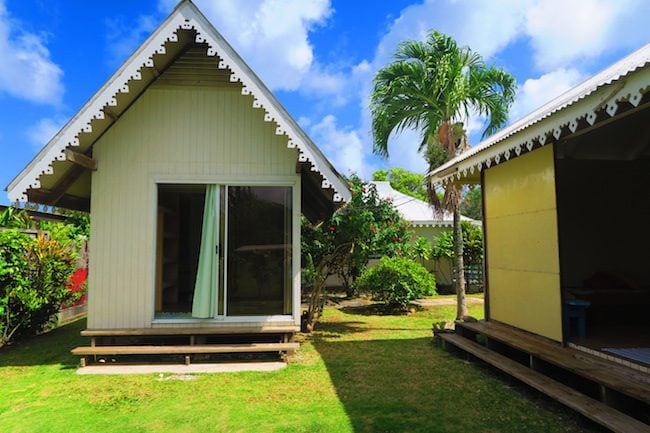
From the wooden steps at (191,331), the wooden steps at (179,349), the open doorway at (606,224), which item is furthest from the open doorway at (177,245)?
the open doorway at (606,224)

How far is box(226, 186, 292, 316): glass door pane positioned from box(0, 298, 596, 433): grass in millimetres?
1059

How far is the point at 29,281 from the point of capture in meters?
6.59

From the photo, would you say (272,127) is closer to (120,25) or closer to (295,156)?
(295,156)

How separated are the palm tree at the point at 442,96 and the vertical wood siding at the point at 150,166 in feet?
12.4

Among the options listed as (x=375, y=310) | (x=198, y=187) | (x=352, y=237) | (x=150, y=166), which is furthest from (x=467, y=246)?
(x=150, y=166)

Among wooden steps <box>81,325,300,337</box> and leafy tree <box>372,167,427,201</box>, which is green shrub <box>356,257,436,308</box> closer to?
wooden steps <box>81,325,300,337</box>

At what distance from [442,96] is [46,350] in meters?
8.96

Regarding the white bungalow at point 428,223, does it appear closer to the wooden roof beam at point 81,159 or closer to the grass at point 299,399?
the grass at point 299,399

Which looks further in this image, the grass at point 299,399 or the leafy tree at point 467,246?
the leafy tree at point 467,246

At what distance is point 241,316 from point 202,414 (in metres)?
2.18

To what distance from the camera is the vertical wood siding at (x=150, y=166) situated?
589 centimetres

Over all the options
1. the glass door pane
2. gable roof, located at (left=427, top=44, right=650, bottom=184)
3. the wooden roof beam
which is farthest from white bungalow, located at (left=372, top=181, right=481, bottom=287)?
the wooden roof beam

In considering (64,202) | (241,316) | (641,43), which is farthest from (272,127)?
(641,43)

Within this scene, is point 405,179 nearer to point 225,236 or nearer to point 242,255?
point 242,255
